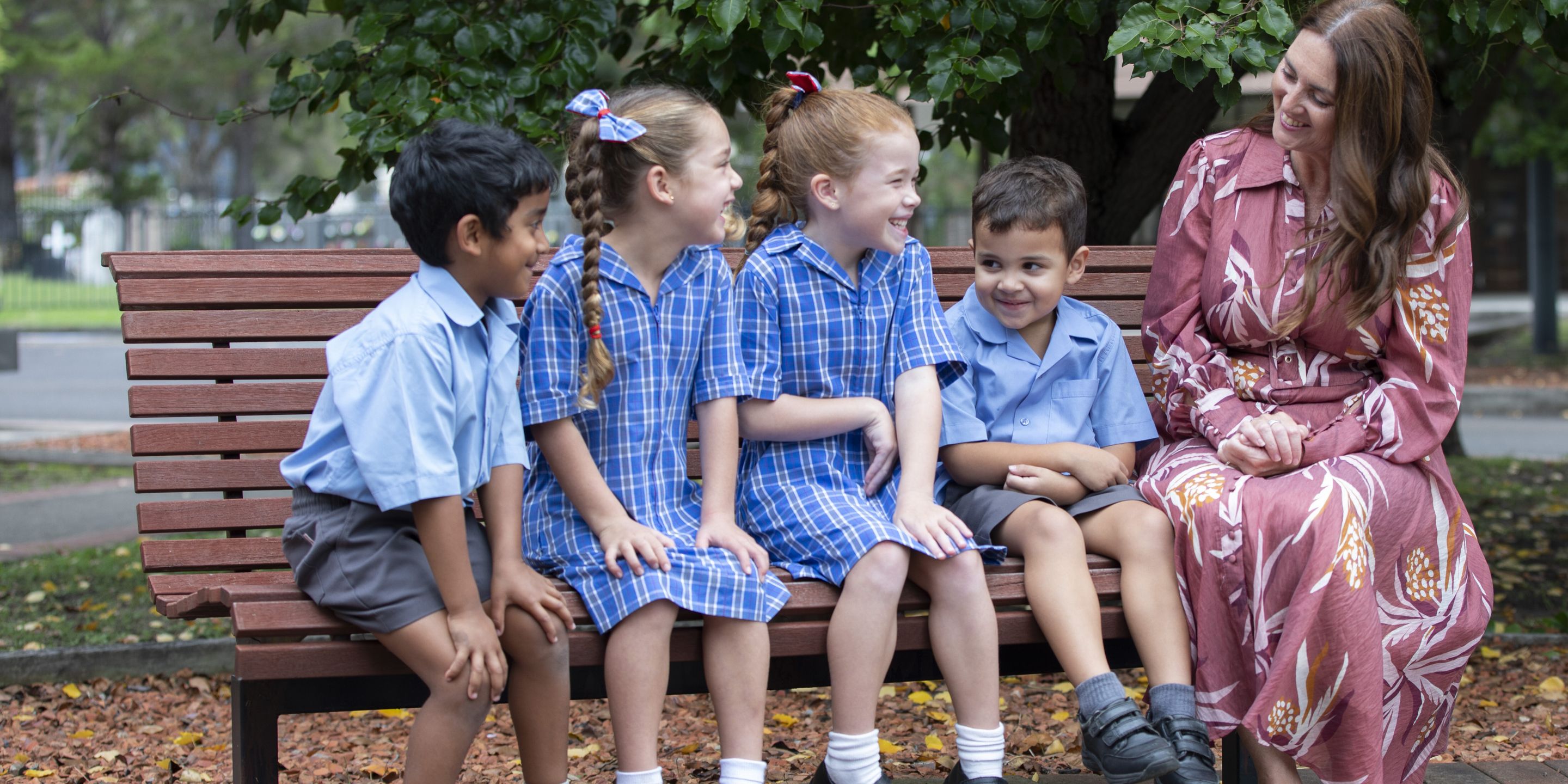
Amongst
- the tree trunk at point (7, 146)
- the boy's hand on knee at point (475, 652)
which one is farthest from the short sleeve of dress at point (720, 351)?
the tree trunk at point (7, 146)

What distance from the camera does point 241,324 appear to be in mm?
3188

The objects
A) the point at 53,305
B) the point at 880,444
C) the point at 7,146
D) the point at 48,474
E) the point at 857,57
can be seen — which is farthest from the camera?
the point at 7,146

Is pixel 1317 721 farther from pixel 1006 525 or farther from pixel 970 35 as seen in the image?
pixel 970 35

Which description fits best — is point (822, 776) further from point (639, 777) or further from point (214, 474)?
point (214, 474)

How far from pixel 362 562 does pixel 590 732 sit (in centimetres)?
164

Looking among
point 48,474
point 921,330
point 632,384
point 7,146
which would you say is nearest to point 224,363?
point 632,384

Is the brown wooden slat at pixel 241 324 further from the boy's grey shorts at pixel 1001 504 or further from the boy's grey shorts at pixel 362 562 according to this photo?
the boy's grey shorts at pixel 1001 504

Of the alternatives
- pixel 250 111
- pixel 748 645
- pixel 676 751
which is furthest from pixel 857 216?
pixel 250 111

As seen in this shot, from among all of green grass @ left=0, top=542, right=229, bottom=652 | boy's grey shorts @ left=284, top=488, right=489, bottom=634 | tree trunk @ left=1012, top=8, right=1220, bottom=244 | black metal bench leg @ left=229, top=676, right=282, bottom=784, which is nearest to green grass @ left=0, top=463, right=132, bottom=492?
green grass @ left=0, top=542, right=229, bottom=652

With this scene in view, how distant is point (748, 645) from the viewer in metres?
2.53

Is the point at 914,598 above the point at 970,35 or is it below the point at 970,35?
below

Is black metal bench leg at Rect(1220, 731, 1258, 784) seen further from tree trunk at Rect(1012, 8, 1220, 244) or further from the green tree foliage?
tree trunk at Rect(1012, 8, 1220, 244)

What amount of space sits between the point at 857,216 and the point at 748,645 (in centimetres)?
88

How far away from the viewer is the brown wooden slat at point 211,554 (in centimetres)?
308
